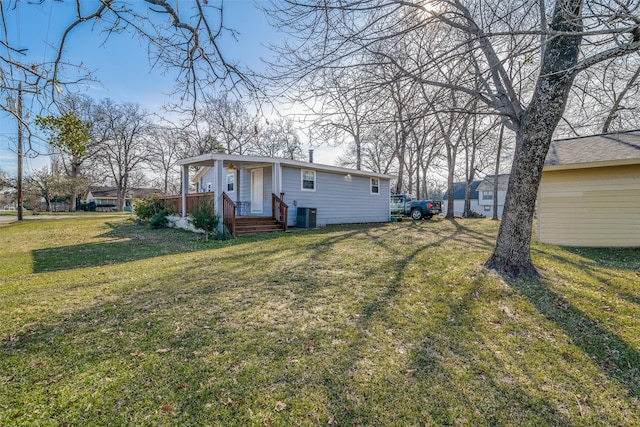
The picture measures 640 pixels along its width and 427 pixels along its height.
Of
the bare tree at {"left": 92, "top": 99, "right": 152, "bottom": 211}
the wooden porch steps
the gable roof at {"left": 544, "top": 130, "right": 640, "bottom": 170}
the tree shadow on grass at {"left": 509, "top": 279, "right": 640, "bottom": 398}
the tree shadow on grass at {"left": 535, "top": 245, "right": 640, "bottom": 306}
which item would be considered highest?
the bare tree at {"left": 92, "top": 99, "right": 152, "bottom": 211}

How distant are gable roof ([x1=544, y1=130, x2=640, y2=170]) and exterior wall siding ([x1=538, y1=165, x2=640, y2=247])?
401mm

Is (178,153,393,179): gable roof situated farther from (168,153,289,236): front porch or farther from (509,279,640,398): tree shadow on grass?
(509,279,640,398): tree shadow on grass

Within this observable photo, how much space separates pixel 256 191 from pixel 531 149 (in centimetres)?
1045

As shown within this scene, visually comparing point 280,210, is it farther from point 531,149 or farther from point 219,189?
point 531,149

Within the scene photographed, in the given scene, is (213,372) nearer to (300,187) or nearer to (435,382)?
A: (435,382)

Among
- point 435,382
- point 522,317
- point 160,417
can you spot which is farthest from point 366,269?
point 160,417

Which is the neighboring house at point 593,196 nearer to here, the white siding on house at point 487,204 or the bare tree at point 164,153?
the white siding on house at point 487,204

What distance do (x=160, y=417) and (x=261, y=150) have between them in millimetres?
29358

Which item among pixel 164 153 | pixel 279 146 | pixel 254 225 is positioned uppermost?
pixel 279 146

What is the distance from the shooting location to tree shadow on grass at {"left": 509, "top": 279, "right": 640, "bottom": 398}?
8.60 feet

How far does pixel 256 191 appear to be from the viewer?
13.3m

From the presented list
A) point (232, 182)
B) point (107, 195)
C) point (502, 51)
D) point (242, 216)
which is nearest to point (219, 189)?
point (242, 216)

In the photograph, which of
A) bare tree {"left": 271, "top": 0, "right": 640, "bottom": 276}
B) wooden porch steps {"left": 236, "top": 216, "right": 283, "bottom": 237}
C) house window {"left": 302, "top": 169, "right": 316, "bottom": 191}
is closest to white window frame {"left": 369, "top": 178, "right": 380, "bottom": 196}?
house window {"left": 302, "top": 169, "right": 316, "bottom": 191}

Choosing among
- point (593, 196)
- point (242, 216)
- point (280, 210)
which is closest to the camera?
point (593, 196)
